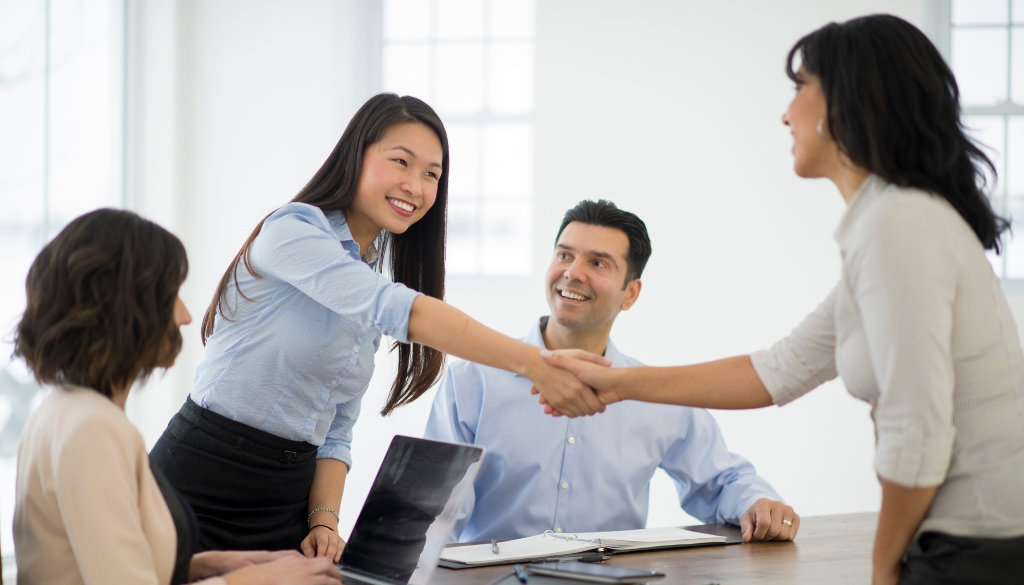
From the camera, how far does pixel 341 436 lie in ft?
6.32

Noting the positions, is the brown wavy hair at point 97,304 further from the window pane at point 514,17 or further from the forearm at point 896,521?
the window pane at point 514,17

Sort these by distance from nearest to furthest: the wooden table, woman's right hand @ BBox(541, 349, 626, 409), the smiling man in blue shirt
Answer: the wooden table, woman's right hand @ BBox(541, 349, 626, 409), the smiling man in blue shirt

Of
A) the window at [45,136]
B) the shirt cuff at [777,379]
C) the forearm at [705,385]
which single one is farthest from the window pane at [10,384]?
the shirt cuff at [777,379]

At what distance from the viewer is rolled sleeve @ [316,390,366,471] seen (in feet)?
6.23

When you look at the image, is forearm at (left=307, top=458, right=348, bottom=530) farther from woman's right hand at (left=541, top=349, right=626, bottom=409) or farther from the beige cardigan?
the beige cardigan

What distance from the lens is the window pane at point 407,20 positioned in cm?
439

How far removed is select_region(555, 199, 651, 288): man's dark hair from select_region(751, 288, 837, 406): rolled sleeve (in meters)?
1.01

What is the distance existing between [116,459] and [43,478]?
4.1 inches

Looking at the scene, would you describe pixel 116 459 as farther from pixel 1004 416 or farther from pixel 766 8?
pixel 766 8

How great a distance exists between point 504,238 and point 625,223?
1.89 m

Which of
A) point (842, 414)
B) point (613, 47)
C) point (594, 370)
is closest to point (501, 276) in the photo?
point (613, 47)

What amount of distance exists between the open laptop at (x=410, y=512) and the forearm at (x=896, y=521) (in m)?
0.60

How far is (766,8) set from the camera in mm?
3971

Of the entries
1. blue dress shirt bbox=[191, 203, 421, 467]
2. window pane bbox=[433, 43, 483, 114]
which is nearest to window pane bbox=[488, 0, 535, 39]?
window pane bbox=[433, 43, 483, 114]
